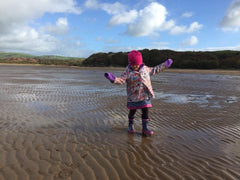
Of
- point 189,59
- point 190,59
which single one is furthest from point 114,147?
point 190,59

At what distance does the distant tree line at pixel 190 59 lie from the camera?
42094mm

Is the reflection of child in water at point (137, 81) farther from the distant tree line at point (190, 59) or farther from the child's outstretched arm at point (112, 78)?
the distant tree line at point (190, 59)

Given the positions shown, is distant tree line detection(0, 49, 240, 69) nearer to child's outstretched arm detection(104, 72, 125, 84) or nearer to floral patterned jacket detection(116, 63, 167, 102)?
floral patterned jacket detection(116, 63, 167, 102)

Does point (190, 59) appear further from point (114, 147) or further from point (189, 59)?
point (114, 147)

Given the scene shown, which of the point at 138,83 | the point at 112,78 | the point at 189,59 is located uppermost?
the point at 189,59

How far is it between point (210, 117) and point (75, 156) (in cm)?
528

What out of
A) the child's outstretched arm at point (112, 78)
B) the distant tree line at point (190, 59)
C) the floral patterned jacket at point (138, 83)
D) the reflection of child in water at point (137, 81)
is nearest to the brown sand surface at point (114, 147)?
the reflection of child in water at point (137, 81)

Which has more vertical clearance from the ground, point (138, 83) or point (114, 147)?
point (138, 83)

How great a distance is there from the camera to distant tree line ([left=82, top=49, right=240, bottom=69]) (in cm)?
4209

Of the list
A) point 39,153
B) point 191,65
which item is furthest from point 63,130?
point 191,65

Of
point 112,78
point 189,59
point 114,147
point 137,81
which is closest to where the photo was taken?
point 114,147

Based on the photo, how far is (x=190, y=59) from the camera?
47.1 m

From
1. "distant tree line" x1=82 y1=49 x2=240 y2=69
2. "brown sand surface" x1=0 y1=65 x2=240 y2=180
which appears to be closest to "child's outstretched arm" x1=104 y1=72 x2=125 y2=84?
"brown sand surface" x1=0 y1=65 x2=240 y2=180

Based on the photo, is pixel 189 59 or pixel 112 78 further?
pixel 189 59
